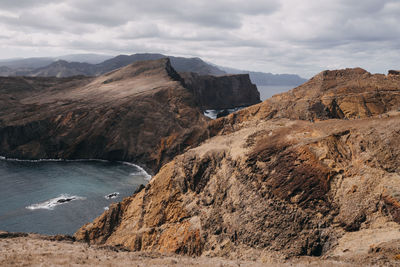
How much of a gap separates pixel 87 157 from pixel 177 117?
3830 centimetres

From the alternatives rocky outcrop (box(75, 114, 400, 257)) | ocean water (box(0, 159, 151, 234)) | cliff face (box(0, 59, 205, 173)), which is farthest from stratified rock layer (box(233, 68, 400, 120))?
cliff face (box(0, 59, 205, 173))

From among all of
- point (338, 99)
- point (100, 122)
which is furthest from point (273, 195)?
point (100, 122)

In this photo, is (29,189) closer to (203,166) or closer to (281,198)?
(203,166)

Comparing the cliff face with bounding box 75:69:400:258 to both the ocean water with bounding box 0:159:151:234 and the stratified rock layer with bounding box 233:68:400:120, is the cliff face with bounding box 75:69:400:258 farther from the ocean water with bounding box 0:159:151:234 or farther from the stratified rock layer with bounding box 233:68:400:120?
the ocean water with bounding box 0:159:151:234

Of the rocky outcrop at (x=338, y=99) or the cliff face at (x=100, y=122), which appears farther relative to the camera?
the cliff face at (x=100, y=122)

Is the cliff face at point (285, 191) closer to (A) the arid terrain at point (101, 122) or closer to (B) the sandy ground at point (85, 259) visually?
(B) the sandy ground at point (85, 259)

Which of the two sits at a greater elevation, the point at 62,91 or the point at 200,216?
the point at 62,91

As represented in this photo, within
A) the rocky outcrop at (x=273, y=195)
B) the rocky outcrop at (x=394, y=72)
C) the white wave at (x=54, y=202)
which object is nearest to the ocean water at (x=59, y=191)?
the white wave at (x=54, y=202)

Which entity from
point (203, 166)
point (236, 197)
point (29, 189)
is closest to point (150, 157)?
point (29, 189)

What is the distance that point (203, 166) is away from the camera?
132 feet

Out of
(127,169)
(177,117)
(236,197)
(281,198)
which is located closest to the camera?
(281,198)

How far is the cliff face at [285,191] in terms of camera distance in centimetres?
2597

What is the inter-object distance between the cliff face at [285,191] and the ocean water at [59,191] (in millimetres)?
22836

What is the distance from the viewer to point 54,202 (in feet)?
235
